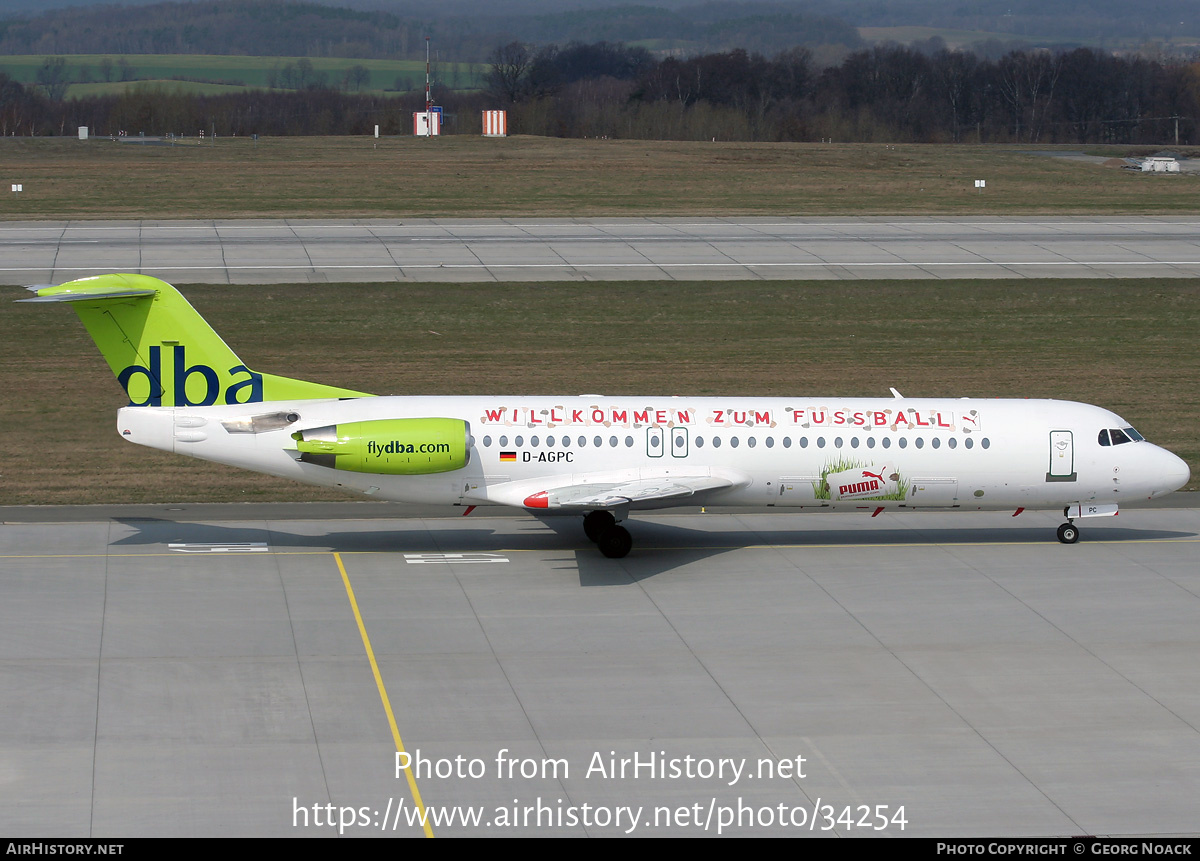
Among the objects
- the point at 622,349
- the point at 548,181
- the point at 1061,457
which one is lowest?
the point at 622,349

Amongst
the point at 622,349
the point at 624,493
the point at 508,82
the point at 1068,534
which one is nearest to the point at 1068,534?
the point at 1068,534

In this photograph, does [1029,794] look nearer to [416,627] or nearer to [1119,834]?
[1119,834]

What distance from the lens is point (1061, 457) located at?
27.1m

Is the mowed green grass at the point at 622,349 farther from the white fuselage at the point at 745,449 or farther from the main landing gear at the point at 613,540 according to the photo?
the main landing gear at the point at 613,540

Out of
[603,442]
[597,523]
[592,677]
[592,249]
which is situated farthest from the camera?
[592,249]

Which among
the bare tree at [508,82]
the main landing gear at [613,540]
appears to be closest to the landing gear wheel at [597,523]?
the main landing gear at [613,540]

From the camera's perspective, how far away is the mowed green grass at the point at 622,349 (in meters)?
34.2

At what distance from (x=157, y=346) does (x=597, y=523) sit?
350 inches

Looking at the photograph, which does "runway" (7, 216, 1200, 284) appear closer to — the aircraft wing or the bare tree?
the aircraft wing

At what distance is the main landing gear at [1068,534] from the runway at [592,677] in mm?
267

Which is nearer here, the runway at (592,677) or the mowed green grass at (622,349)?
the runway at (592,677)

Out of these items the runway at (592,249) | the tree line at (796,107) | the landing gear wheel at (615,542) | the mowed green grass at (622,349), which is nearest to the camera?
the landing gear wheel at (615,542)

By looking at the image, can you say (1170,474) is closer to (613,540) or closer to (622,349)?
(613,540)

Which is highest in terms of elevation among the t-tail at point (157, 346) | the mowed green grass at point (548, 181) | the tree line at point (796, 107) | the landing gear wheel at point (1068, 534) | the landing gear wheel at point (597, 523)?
the tree line at point (796, 107)
